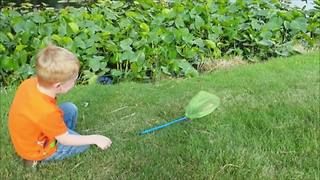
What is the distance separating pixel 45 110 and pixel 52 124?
8 centimetres

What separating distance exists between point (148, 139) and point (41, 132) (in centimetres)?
77

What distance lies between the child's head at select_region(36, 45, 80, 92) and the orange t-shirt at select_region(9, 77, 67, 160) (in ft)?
0.39

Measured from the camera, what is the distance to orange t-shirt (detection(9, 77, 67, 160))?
2771 millimetres

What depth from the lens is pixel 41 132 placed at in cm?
290

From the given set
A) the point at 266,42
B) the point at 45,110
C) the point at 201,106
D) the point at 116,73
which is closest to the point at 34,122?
the point at 45,110

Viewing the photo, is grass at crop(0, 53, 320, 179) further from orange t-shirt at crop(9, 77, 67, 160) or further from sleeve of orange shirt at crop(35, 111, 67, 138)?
sleeve of orange shirt at crop(35, 111, 67, 138)

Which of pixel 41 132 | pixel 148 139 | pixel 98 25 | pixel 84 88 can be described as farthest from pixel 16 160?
pixel 98 25

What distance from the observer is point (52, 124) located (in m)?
2.77

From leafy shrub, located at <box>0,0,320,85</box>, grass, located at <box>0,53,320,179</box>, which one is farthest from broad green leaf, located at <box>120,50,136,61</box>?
grass, located at <box>0,53,320,179</box>

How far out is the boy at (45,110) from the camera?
271 centimetres

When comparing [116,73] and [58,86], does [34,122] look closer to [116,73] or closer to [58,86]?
[58,86]

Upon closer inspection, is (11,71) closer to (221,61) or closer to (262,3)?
(221,61)

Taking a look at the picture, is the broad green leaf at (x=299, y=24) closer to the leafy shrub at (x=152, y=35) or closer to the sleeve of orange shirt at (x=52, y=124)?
the leafy shrub at (x=152, y=35)

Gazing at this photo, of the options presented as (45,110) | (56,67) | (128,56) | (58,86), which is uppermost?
(56,67)
